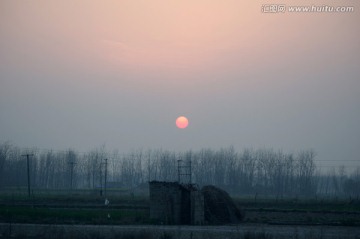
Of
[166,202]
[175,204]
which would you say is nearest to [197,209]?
[175,204]

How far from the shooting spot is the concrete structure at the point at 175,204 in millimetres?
33000

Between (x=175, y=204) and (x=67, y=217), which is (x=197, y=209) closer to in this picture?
(x=175, y=204)

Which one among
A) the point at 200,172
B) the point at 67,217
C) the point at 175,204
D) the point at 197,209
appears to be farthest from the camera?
the point at 200,172

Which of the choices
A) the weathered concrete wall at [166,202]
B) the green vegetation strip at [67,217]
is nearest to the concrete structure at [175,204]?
the weathered concrete wall at [166,202]

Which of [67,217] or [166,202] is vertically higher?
[166,202]

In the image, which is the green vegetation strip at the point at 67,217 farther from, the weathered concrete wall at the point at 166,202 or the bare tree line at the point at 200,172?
the bare tree line at the point at 200,172

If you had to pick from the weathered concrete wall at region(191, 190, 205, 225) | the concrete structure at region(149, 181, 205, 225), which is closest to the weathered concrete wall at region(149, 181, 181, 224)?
the concrete structure at region(149, 181, 205, 225)

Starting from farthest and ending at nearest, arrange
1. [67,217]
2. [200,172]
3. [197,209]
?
[200,172] → [67,217] → [197,209]

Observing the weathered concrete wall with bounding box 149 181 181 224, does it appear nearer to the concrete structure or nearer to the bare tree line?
the concrete structure

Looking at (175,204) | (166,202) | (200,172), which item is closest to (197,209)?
(175,204)

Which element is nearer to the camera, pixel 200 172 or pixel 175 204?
pixel 175 204

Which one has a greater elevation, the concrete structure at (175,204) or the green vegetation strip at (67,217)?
the concrete structure at (175,204)

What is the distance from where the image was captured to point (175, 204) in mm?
33250

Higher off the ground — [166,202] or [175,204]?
[166,202]
